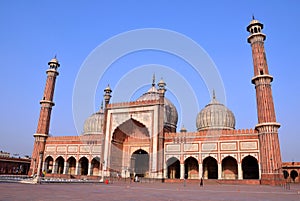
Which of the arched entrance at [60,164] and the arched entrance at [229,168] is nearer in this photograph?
the arched entrance at [229,168]

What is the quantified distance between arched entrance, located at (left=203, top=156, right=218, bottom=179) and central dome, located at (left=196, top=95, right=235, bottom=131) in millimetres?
3566

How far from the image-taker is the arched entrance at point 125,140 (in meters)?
25.4

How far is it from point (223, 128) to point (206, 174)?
16.4ft

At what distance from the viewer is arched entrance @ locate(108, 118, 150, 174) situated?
25438 millimetres

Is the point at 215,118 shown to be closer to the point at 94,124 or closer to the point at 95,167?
the point at 95,167

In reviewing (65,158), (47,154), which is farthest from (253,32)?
(47,154)

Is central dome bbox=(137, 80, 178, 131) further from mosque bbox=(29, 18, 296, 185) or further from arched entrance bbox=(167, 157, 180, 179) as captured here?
arched entrance bbox=(167, 157, 180, 179)

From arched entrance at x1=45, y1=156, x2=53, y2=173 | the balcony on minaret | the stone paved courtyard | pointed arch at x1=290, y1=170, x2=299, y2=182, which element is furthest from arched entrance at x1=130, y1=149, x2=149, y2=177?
the stone paved courtyard

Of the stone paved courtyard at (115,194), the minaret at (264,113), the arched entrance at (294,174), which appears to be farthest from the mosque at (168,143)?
the stone paved courtyard at (115,194)

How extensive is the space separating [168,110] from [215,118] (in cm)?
521

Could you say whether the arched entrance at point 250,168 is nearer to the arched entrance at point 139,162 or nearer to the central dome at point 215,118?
the central dome at point 215,118

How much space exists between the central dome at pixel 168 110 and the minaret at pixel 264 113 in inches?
379

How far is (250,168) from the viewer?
2289 cm

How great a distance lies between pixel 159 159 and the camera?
22688 mm
